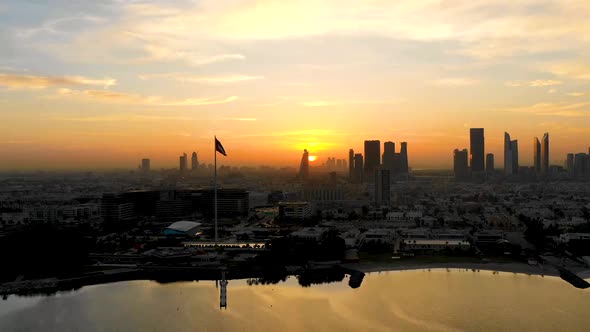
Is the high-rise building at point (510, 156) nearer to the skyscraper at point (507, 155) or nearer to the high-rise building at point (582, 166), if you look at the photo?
the skyscraper at point (507, 155)

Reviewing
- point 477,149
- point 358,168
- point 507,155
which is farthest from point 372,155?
point 507,155

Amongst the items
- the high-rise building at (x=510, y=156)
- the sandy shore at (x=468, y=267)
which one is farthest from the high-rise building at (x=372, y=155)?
the sandy shore at (x=468, y=267)

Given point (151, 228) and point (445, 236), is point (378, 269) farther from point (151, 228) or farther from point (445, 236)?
point (151, 228)

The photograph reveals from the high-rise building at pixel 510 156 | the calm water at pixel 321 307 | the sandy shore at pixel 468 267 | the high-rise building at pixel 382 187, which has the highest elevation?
the high-rise building at pixel 510 156

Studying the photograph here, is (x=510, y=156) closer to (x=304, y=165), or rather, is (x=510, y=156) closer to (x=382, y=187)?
(x=304, y=165)

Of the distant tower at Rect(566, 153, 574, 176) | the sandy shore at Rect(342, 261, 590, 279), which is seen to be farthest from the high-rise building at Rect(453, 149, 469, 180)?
the sandy shore at Rect(342, 261, 590, 279)

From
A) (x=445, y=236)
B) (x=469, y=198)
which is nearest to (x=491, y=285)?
(x=445, y=236)
